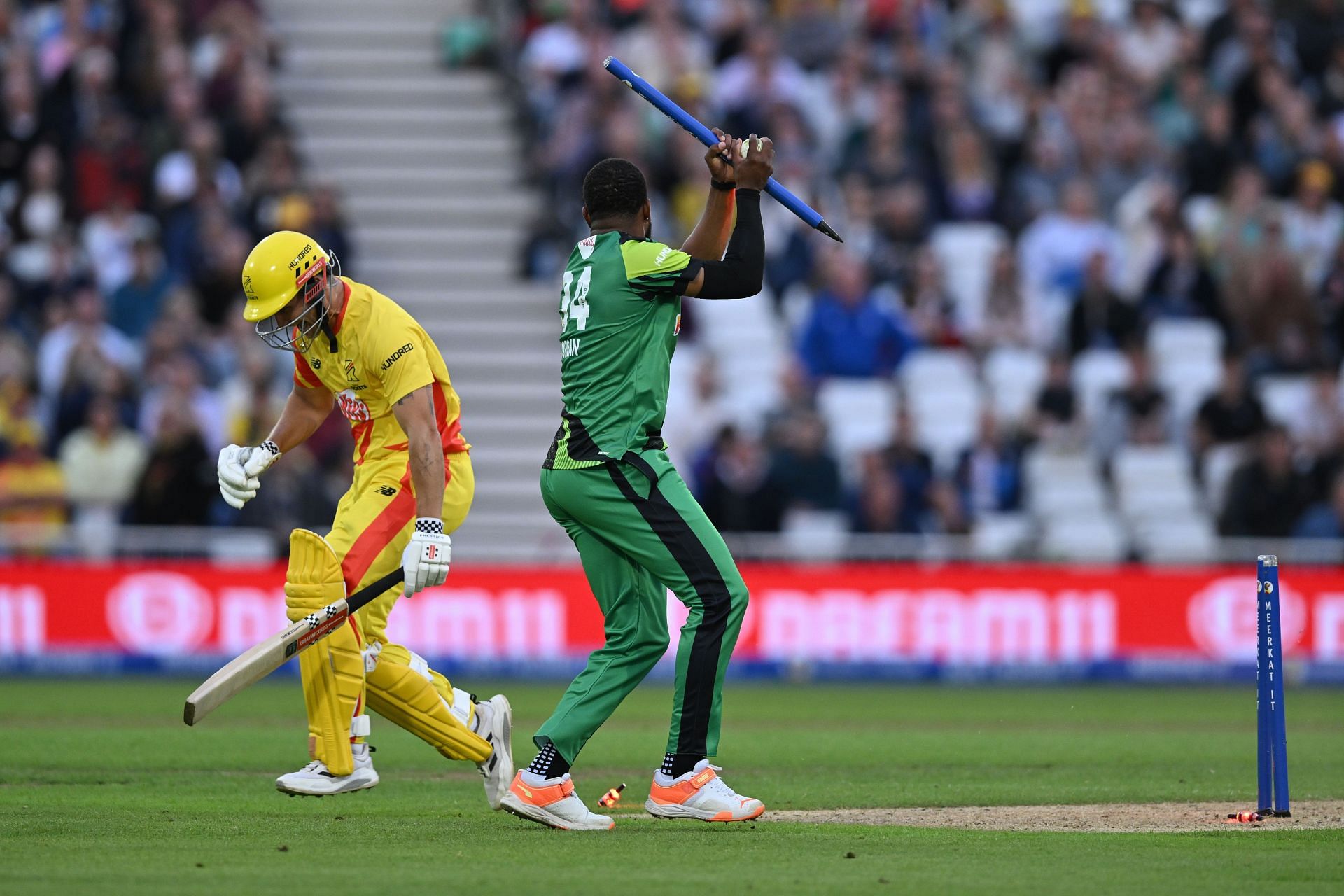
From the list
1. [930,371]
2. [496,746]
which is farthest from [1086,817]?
[930,371]

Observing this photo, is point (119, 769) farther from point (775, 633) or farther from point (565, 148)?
point (565, 148)

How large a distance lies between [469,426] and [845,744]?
8.62 metres

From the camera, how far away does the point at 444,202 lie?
22312 millimetres

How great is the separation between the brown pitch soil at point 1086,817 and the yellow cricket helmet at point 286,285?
298 centimetres

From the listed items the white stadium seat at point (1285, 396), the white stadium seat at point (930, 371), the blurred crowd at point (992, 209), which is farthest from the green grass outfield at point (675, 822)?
the white stadium seat at point (1285, 396)

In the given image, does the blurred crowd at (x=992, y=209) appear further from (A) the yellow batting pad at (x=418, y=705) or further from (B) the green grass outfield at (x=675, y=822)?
(A) the yellow batting pad at (x=418, y=705)

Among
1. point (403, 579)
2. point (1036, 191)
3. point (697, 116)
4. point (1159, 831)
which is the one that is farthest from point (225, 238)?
point (1159, 831)

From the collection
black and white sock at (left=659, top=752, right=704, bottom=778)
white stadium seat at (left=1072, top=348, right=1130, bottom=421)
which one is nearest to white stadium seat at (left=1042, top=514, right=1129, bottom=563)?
white stadium seat at (left=1072, top=348, right=1130, bottom=421)

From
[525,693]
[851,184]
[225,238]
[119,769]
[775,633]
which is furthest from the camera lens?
[851,184]

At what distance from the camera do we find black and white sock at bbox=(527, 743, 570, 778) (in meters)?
8.32

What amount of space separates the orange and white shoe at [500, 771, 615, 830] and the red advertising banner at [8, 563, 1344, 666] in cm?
881

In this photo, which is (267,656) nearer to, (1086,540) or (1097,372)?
(1086,540)

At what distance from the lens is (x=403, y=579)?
8570 millimetres

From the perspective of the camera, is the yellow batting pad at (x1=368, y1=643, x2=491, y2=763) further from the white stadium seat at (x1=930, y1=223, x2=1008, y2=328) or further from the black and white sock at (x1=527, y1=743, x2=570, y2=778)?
the white stadium seat at (x1=930, y1=223, x2=1008, y2=328)
